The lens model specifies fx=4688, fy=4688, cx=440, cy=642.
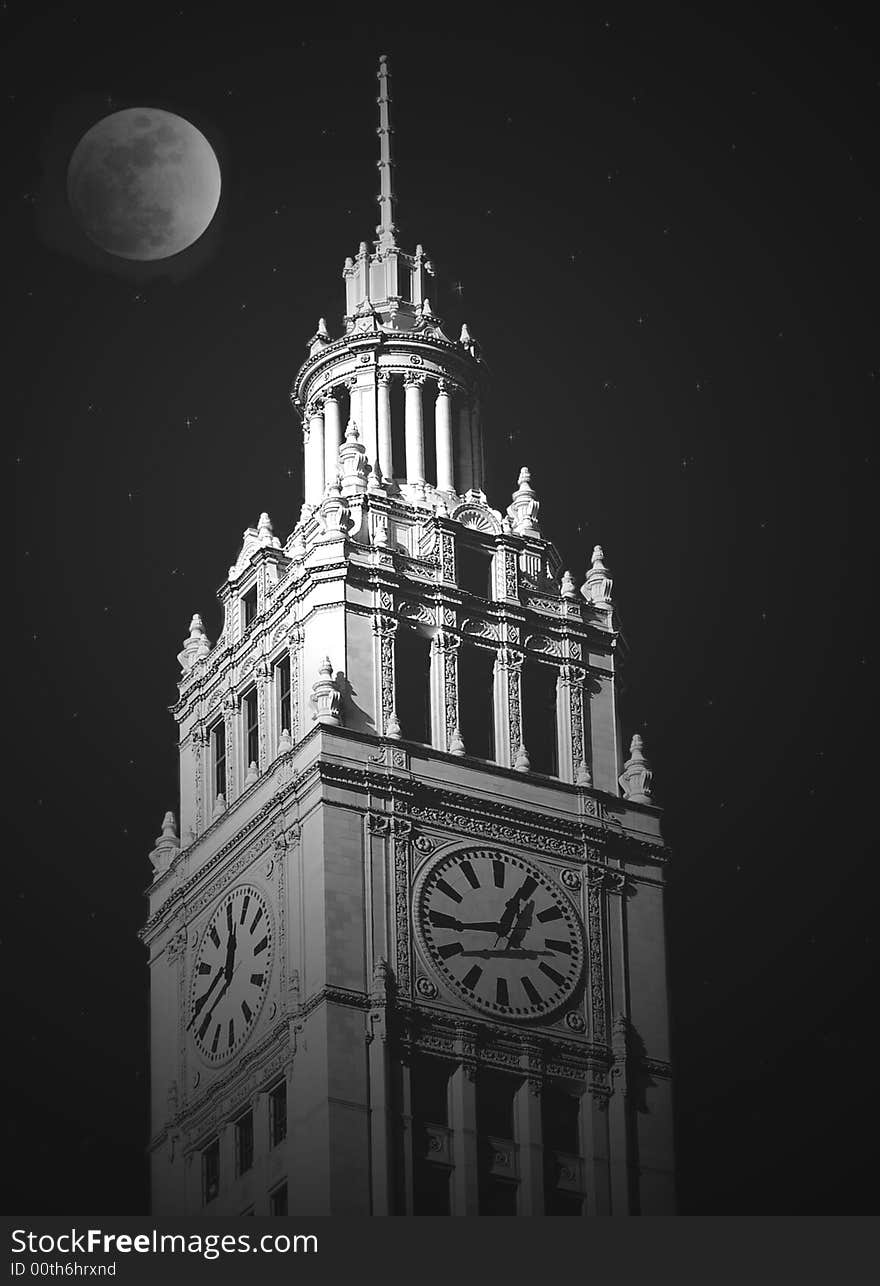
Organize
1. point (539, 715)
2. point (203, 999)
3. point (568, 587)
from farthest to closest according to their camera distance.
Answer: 1. point (568, 587)
2. point (539, 715)
3. point (203, 999)

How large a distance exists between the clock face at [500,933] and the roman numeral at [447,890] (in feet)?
0.06

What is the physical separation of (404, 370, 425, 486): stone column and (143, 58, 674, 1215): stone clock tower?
9 cm

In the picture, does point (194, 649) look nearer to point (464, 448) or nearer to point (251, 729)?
point (251, 729)

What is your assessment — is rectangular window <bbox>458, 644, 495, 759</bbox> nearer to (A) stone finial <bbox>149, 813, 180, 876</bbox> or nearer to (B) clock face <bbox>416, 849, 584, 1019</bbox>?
(B) clock face <bbox>416, 849, 584, 1019</bbox>

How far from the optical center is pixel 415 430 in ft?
296

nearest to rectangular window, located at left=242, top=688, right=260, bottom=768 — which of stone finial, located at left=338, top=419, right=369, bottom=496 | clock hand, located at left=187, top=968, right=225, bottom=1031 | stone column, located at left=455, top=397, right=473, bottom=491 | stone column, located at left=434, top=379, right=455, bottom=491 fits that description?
stone finial, located at left=338, top=419, right=369, bottom=496

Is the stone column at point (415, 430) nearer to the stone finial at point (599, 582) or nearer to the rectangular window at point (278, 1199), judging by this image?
the stone finial at point (599, 582)

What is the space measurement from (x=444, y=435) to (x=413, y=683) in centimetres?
635

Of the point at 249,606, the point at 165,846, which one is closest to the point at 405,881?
the point at 165,846

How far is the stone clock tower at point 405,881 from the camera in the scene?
265 ft

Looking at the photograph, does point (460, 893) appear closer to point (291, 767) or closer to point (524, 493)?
point (291, 767)

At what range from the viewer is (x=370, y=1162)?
79.5 metres

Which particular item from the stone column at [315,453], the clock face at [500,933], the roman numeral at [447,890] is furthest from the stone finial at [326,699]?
the stone column at [315,453]

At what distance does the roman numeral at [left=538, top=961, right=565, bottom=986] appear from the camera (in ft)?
272
